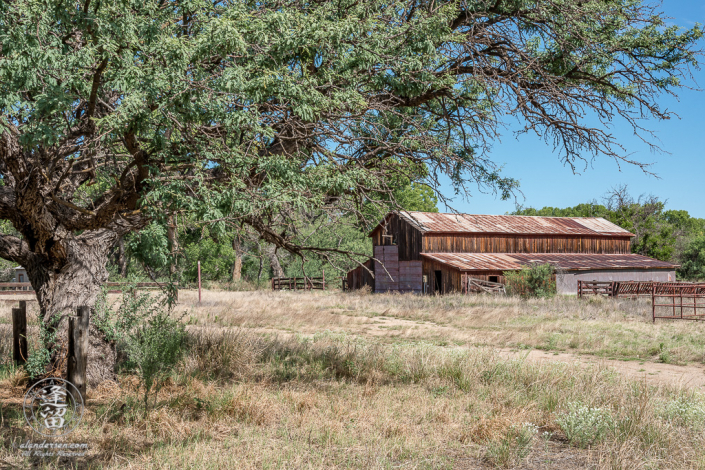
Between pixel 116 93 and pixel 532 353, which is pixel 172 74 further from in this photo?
pixel 532 353

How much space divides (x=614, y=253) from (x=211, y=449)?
47.2m

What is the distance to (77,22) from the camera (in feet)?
19.4

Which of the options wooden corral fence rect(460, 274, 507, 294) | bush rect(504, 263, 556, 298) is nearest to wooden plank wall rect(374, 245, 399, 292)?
wooden corral fence rect(460, 274, 507, 294)

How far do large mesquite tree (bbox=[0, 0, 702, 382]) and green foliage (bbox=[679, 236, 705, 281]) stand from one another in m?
56.7

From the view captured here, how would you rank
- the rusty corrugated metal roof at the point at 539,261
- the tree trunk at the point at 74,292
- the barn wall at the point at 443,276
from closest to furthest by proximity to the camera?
the tree trunk at the point at 74,292, the barn wall at the point at 443,276, the rusty corrugated metal roof at the point at 539,261

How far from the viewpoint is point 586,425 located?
6230 millimetres

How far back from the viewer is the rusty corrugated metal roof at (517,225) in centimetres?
3994

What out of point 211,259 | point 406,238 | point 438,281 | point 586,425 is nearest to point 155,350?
point 586,425

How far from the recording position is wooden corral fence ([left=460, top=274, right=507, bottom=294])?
3394 centimetres

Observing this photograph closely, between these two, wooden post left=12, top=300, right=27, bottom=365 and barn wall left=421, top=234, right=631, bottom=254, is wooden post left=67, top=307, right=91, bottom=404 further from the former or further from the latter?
barn wall left=421, top=234, right=631, bottom=254

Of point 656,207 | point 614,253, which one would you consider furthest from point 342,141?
point 656,207

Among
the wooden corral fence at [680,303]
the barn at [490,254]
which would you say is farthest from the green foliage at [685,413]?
the barn at [490,254]

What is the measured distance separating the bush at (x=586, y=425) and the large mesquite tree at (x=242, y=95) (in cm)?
398

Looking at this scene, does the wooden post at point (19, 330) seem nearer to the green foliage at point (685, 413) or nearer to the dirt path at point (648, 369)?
the dirt path at point (648, 369)
